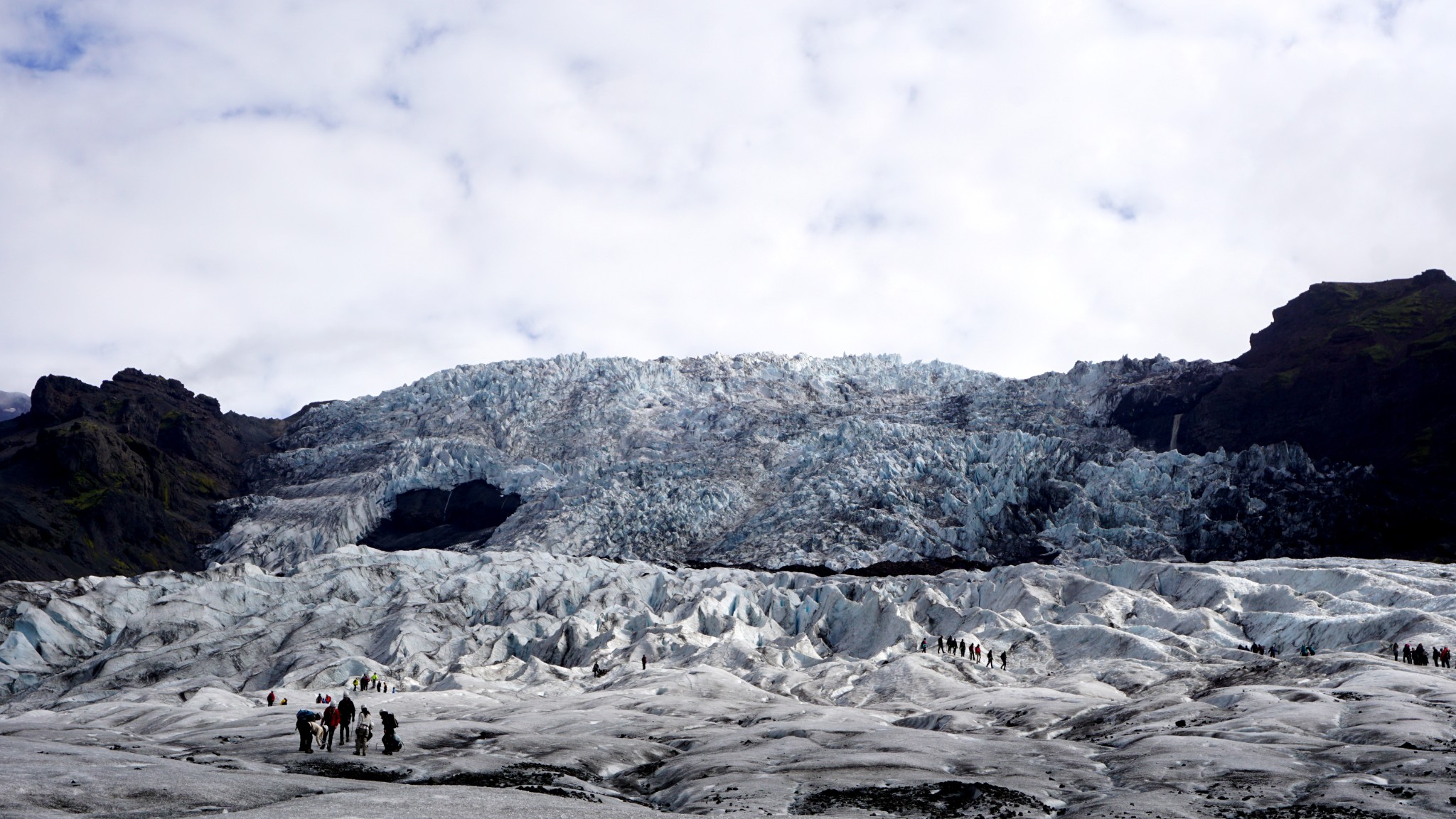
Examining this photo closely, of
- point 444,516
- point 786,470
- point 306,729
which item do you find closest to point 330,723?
point 306,729

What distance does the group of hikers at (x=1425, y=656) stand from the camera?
53438 mm

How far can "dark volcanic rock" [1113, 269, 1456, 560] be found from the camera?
401ft

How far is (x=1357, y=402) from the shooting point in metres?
141

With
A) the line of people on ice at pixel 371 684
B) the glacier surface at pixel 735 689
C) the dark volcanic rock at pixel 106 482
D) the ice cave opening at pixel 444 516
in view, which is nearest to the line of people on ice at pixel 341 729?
the glacier surface at pixel 735 689

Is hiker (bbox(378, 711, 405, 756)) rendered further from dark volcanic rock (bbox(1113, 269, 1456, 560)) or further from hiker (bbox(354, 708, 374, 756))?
dark volcanic rock (bbox(1113, 269, 1456, 560))

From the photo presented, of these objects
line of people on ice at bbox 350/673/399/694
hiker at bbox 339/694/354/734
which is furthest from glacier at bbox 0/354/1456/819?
hiker at bbox 339/694/354/734

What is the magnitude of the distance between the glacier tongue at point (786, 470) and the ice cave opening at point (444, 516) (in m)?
1.75

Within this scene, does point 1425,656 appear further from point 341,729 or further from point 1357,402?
point 1357,402

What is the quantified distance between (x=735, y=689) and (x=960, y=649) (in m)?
20.8

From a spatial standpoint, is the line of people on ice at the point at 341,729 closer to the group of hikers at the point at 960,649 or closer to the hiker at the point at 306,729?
the hiker at the point at 306,729

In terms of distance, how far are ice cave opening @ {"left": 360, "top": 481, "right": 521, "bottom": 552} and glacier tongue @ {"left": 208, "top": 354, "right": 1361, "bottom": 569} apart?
69.0 inches

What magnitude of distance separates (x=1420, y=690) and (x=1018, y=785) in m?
21.5

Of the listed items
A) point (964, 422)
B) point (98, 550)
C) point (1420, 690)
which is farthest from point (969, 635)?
point (98, 550)

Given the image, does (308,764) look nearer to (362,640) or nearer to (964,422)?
(362,640)
